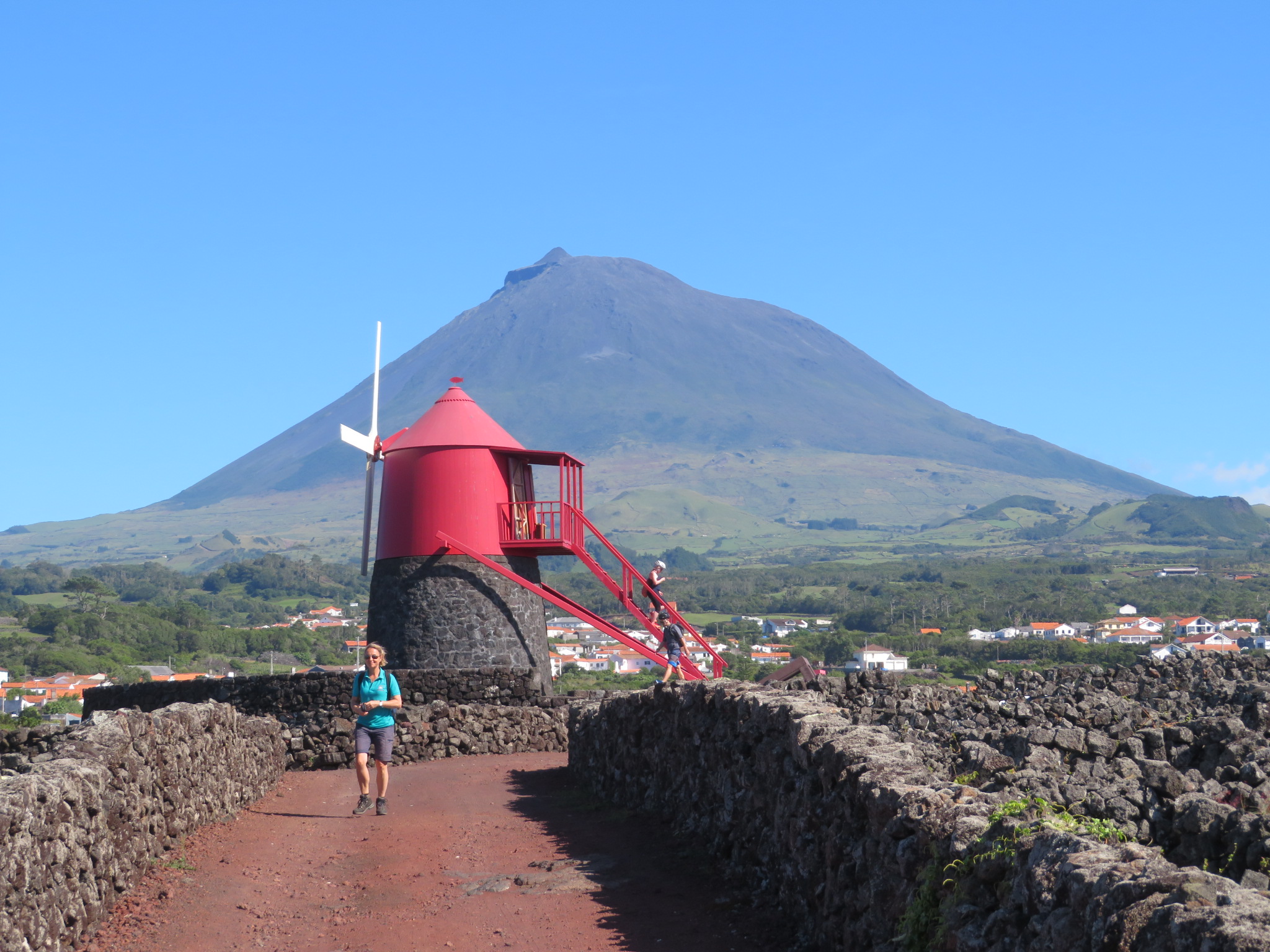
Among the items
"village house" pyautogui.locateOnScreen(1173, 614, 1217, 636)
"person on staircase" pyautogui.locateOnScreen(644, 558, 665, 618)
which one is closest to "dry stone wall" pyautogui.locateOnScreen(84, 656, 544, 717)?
"person on staircase" pyautogui.locateOnScreen(644, 558, 665, 618)

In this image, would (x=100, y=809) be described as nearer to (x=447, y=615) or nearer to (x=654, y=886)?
(x=654, y=886)

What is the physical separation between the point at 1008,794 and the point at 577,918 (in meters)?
3.40

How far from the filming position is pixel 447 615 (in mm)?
26766

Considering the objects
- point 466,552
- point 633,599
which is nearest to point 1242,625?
point 633,599

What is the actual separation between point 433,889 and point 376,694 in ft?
13.9

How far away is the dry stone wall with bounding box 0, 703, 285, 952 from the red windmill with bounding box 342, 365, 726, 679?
11.6 metres

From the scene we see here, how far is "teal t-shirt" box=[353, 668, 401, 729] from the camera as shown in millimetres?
14805

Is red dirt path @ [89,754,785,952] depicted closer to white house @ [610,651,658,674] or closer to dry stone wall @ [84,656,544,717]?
dry stone wall @ [84,656,544,717]

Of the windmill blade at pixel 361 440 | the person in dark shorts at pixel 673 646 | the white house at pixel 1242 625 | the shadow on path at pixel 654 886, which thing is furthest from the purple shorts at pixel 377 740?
the white house at pixel 1242 625

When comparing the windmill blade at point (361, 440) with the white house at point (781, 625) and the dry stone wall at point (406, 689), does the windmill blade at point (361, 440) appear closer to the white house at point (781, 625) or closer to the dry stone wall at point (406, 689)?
the dry stone wall at point (406, 689)

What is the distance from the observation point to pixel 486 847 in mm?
12828

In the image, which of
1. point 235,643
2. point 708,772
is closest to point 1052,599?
point 235,643

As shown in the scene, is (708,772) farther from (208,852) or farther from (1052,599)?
(1052,599)

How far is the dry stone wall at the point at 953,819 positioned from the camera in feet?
17.7
